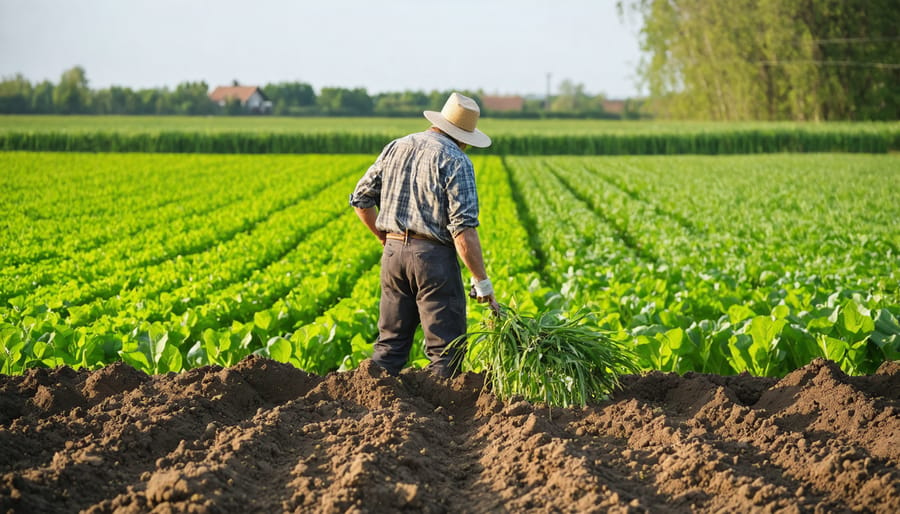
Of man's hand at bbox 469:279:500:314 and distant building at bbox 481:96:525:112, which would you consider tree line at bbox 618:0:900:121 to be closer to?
distant building at bbox 481:96:525:112

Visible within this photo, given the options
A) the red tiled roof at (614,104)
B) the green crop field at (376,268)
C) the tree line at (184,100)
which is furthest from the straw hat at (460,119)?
the red tiled roof at (614,104)

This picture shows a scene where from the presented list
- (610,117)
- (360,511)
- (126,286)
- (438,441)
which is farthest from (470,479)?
(610,117)

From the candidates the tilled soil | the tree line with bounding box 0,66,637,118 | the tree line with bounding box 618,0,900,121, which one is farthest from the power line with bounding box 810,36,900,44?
the tilled soil

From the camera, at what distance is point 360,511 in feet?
10.4

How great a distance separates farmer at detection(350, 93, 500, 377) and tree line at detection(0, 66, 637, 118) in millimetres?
61274

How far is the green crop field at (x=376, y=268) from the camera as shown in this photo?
228 inches

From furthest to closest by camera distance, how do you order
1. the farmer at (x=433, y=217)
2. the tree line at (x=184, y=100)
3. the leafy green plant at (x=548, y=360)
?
1. the tree line at (x=184, y=100)
2. the farmer at (x=433, y=217)
3. the leafy green plant at (x=548, y=360)

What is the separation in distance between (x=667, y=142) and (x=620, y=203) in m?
30.8

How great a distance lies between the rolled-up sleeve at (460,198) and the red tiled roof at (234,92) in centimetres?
7604

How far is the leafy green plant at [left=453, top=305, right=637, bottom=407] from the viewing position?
14.7 feet

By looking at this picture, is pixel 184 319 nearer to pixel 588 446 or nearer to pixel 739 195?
pixel 588 446

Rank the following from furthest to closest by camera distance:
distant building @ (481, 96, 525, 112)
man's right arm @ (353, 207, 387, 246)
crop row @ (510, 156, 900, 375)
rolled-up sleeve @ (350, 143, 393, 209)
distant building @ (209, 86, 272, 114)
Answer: distant building @ (481, 96, 525, 112)
distant building @ (209, 86, 272, 114)
crop row @ (510, 156, 900, 375)
man's right arm @ (353, 207, 387, 246)
rolled-up sleeve @ (350, 143, 393, 209)

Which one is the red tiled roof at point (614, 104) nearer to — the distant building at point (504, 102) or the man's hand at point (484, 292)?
the distant building at point (504, 102)

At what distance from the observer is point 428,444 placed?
4027mm
